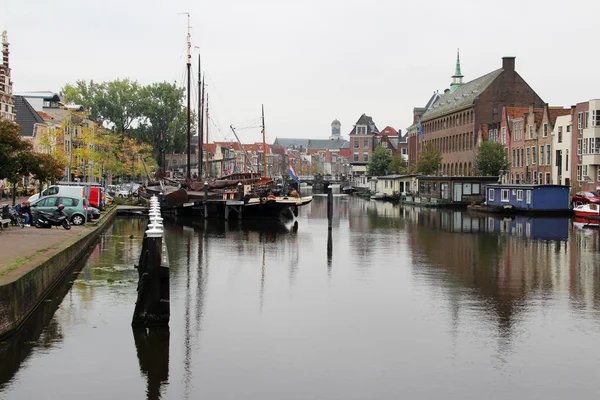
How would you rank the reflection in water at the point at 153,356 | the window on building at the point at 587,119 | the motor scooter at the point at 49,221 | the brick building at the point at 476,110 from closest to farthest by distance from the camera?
the reflection in water at the point at 153,356
the motor scooter at the point at 49,221
the window on building at the point at 587,119
the brick building at the point at 476,110

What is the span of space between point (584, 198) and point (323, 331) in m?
51.9

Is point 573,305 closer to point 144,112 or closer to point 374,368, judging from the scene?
point 374,368

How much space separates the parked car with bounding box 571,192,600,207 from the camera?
63719 mm

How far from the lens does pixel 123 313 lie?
65.7 ft

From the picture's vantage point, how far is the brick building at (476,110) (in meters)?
104

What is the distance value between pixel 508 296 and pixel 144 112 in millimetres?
100581

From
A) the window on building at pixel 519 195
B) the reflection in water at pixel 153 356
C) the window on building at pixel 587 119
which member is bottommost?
the reflection in water at pixel 153 356

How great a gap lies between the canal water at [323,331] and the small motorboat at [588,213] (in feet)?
77.1

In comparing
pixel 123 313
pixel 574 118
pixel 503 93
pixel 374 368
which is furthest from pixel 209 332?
pixel 503 93

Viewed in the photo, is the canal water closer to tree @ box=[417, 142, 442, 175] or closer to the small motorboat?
the small motorboat

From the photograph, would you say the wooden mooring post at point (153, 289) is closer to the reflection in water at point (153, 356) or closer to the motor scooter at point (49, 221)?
the reflection in water at point (153, 356)

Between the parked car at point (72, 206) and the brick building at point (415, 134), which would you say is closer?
the parked car at point (72, 206)

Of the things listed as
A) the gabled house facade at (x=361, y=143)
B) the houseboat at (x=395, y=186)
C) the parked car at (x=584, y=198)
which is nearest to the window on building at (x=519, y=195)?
the parked car at (x=584, y=198)

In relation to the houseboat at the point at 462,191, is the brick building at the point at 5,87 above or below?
above
